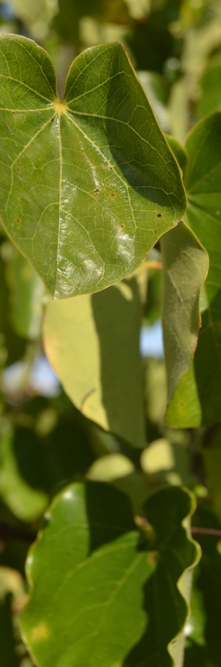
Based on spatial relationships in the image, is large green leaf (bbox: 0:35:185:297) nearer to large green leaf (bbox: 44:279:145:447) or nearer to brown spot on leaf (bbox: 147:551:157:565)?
large green leaf (bbox: 44:279:145:447)

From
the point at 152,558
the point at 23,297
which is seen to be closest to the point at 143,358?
the point at 23,297

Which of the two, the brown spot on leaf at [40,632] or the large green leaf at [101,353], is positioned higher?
the large green leaf at [101,353]

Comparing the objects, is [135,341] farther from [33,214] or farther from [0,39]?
[0,39]

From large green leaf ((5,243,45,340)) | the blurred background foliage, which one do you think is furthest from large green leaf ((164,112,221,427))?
large green leaf ((5,243,45,340))

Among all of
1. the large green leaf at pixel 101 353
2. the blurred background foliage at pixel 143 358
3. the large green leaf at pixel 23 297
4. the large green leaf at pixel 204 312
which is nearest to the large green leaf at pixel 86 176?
the large green leaf at pixel 204 312

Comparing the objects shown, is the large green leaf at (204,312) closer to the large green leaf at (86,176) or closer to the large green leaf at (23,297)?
the large green leaf at (86,176)
